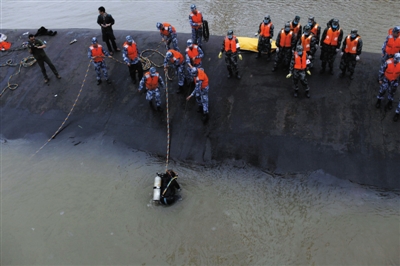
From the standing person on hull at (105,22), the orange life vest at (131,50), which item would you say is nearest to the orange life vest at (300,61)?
the orange life vest at (131,50)

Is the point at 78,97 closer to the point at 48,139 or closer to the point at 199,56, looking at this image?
the point at 48,139

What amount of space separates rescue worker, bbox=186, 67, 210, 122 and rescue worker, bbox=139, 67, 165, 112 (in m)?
1.25

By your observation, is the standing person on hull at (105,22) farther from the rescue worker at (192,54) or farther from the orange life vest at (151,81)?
the rescue worker at (192,54)

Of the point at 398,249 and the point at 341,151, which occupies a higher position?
the point at 341,151

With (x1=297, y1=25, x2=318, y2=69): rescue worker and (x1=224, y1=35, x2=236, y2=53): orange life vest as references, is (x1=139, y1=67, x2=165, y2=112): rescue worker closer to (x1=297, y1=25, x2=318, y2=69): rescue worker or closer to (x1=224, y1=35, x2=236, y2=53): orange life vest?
(x1=224, y1=35, x2=236, y2=53): orange life vest

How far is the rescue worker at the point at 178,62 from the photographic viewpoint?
1072 cm

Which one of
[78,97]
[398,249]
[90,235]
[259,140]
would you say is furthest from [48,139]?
[398,249]

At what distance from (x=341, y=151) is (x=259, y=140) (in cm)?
245

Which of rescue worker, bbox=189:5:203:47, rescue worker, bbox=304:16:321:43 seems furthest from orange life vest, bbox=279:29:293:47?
rescue worker, bbox=189:5:203:47

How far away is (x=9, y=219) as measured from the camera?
30.1ft

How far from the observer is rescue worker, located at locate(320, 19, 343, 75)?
33.2ft

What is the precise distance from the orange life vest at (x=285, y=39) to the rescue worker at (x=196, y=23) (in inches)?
136

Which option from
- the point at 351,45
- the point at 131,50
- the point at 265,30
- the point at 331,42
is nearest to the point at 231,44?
the point at 265,30

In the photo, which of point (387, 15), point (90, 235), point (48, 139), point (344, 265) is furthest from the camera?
point (387, 15)
